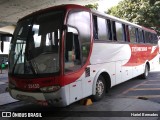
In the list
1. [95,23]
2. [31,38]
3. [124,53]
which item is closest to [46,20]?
[31,38]

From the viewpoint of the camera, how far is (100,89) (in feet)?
27.4

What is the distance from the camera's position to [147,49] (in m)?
13.9

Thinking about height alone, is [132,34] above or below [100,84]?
above

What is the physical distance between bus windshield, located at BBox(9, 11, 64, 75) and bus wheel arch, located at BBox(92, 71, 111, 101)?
6.68ft

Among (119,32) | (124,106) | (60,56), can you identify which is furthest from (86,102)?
(119,32)

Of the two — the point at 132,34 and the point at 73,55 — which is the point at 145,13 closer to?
the point at 132,34

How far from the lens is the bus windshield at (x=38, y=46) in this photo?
637 cm

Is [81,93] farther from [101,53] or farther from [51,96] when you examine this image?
[101,53]

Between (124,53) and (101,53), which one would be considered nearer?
(101,53)

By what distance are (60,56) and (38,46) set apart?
0.82m

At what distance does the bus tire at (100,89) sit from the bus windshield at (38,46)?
2355 millimetres

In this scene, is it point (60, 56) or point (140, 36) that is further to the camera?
point (140, 36)

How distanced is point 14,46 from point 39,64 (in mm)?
1262

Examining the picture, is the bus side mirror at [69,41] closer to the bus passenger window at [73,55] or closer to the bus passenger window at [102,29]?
the bus passenger window at [73,55]
